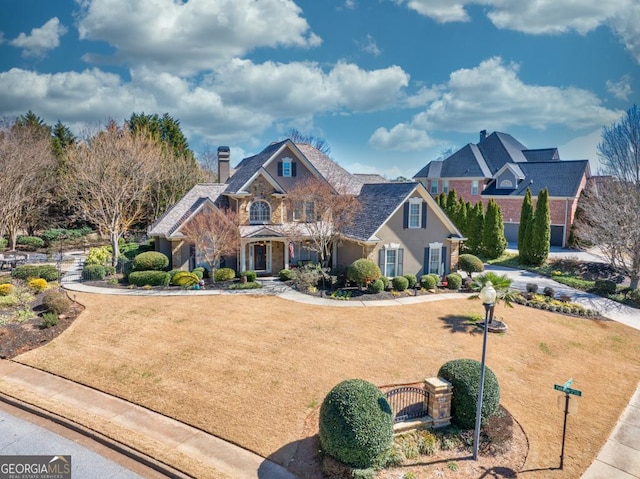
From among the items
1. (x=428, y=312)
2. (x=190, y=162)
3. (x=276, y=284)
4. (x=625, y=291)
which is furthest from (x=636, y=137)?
(x=190, y=162)

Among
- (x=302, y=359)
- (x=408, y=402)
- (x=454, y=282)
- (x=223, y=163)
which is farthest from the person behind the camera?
(x=223, y=163)

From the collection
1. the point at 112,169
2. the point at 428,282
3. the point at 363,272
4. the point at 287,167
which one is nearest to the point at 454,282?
the point at 428,282

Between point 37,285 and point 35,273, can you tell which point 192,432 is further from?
point 35,273

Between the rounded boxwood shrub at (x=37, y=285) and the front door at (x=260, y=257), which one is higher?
the front door at (x=260, y=257)

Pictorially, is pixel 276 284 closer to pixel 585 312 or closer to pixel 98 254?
pixel 98 254

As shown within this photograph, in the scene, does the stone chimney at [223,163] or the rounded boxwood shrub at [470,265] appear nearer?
the rounded boxwood shrub at [470,265]

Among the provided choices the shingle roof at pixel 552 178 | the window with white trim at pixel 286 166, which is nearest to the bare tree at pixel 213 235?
the window with white trim at pixel 286 166

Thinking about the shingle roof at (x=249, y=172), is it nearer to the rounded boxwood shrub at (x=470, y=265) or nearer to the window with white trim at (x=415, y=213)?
the window with white trim at (x=415, y=213)
